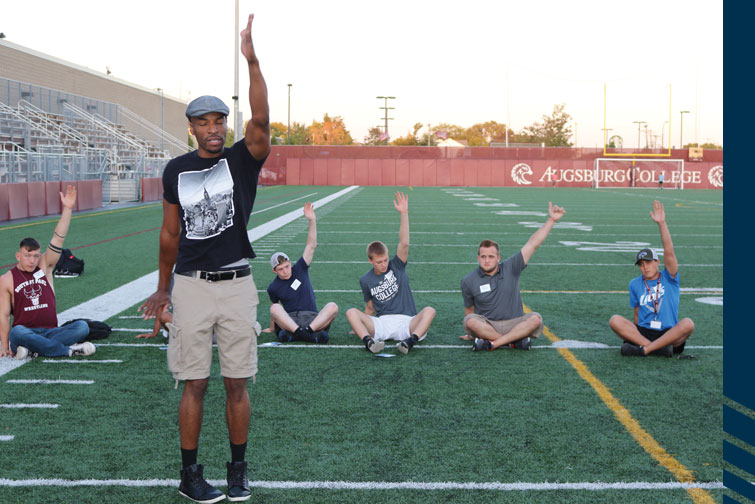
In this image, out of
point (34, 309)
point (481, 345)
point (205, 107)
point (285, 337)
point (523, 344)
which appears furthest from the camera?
point (285, 337)

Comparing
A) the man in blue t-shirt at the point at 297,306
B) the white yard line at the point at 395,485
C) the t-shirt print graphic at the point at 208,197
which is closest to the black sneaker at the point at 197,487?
the white yard line at the point at 395,485

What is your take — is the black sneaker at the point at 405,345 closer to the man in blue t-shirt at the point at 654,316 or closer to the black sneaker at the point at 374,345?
the black sneaker at the point at 374,345

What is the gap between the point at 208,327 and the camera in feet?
12.5

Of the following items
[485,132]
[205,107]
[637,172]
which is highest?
[485,132]

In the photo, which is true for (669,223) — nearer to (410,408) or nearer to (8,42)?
(410,408)

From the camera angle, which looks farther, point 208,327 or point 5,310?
point 5,310

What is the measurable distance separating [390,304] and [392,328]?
25cm

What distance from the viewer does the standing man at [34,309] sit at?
6664 mm

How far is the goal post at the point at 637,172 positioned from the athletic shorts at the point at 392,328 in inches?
2155

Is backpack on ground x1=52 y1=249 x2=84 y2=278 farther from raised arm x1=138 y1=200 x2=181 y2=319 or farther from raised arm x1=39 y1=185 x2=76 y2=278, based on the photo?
raised arm x1=138 y1=200 x2=181 y2=319

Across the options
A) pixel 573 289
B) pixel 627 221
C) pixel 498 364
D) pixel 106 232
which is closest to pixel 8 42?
pixel 106 232

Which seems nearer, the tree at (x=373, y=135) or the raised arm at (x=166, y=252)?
the raised arm at (x=166, y=252)

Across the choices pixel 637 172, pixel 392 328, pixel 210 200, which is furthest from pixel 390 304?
pixel 637 172

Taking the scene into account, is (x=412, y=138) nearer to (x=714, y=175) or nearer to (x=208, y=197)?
(x=714, y=175)
